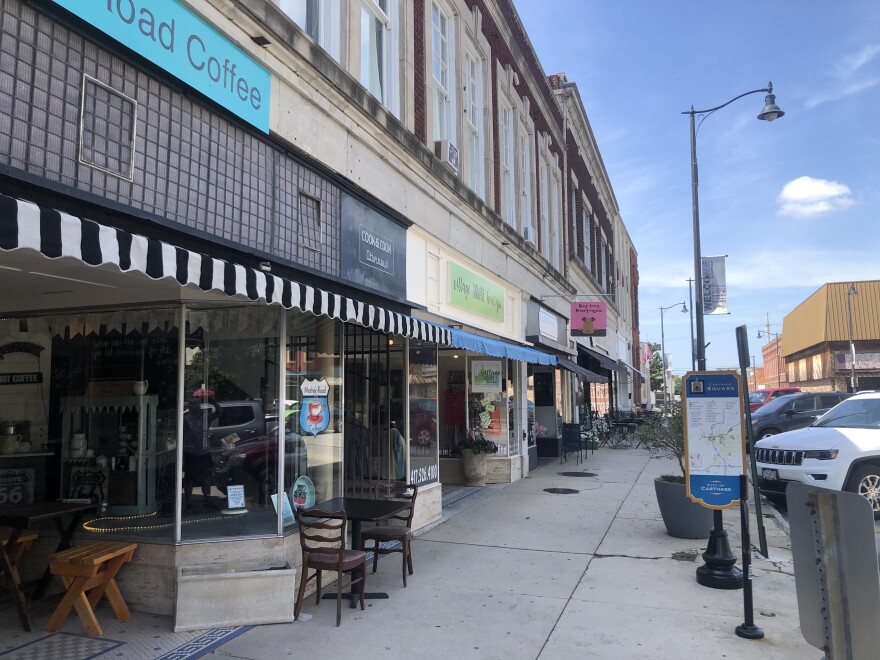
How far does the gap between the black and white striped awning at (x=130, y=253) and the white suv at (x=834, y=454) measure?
23.6 ft

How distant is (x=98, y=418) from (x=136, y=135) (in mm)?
3023

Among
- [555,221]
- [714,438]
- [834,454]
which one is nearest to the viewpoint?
[714,438]

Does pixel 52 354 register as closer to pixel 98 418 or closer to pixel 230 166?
pixel 98 418

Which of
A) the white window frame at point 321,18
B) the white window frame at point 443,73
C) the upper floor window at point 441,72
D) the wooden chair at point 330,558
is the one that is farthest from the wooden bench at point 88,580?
the upper floor window at point 441,72

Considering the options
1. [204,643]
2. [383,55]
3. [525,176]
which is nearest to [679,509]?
[204,643]

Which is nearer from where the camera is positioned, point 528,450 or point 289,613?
point 289,613

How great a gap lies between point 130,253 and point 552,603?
179 inches

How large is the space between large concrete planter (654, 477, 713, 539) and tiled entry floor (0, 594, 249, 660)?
5.43 metres

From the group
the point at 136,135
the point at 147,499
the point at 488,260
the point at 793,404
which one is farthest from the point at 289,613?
the point at 793,404

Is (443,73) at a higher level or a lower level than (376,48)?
higher

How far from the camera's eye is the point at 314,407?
6.98 meters

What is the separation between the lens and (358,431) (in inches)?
338

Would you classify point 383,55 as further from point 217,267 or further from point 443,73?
point 217,267

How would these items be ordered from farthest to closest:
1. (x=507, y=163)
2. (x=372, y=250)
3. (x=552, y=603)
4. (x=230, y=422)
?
(x=507, y=163)
(x=372, y=250)
(x=230, y=422)
(x=552, y=603)
